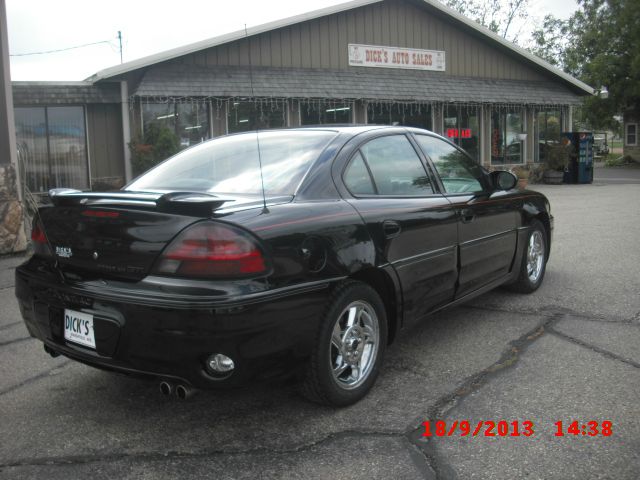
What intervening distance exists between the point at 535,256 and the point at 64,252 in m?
4.04

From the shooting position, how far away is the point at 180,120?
15008 mm

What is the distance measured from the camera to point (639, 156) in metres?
33.5

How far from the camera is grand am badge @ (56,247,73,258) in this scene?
3111 millimetres

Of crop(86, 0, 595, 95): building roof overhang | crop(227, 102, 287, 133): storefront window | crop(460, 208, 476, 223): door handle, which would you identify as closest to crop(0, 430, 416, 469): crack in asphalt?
crop(460, 208, 476, 223): door handle

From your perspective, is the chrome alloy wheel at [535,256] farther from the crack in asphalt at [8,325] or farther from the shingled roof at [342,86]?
the shingled roof at [342,86]

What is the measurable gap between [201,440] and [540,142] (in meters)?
21.2

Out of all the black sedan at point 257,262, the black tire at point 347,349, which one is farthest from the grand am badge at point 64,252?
the black tire at point 347,349

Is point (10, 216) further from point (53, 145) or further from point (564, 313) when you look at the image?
point (564, 313)

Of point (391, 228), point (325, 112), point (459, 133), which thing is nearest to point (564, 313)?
point (391, 228)

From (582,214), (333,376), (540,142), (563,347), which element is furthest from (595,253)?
(540,142)

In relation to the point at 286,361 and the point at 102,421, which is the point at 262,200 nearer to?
the point at 286,361

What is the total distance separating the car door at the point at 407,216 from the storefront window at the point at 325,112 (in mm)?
12778

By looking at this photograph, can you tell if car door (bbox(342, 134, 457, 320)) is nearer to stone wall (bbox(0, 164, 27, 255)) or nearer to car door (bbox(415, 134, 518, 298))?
car door (bbox(415, 134, 518, 298))

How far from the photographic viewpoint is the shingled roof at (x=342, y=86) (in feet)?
47.3
